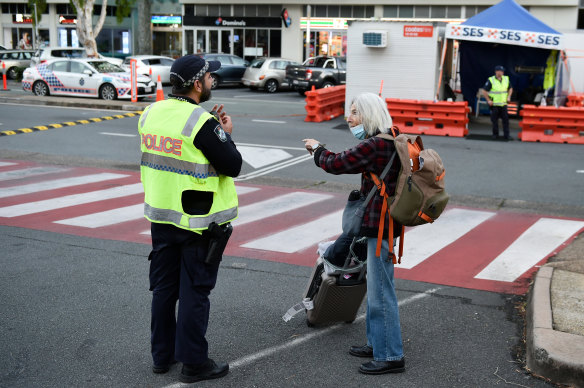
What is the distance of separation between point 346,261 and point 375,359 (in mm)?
779

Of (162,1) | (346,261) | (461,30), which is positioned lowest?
(346,261)

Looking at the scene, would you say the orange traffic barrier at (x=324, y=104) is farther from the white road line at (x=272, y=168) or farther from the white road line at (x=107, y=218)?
the white road line at (x=107, y=218)

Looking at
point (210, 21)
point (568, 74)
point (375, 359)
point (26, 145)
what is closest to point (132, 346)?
point (375, 359)

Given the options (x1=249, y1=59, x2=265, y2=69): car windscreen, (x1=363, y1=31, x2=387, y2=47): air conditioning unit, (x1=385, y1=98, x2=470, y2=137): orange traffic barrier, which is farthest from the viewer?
(x1=249, y1=59, x2=265, y2=69): car windscreen

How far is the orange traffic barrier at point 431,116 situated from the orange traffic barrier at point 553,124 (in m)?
1.57

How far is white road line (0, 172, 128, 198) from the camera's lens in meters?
10.5

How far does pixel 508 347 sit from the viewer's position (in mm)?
5078

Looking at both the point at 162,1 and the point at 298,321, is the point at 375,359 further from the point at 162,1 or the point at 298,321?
the point at 162,1

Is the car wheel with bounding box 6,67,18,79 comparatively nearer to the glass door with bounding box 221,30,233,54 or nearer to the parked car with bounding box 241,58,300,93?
the glass door with bounding box 221,30,233,54

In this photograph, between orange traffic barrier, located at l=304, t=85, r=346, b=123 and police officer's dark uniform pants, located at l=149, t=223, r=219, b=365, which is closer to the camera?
police officer's dark uniform pants, located at l=149, t=223, r=219, b=365

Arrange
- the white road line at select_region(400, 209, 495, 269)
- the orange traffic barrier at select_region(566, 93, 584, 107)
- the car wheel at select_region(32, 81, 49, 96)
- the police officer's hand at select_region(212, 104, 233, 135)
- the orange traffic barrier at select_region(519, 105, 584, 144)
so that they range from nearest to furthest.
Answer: the police officer's hand at select_region(212, 104, 233, 135) < the white road line at select_region(400, 209, 495, 269) < the orange traffic barrier at select_region(519, 105, 584, 144) < the orange traffic barrier at select_region(566, 93, 584, 107) < the car wheel at select_region(32, 81, 49, 96)

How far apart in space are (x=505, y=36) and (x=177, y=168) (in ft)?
54.5

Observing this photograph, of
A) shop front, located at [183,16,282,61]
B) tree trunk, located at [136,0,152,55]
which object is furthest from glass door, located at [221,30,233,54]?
tree trunk, located at [136,0,152,55]

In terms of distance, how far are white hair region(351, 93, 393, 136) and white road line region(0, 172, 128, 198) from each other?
7.28 metres
